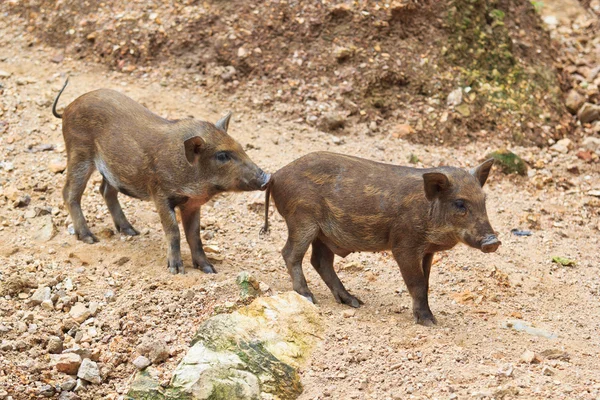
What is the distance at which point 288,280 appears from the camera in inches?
363

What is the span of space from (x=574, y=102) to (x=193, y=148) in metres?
6.89

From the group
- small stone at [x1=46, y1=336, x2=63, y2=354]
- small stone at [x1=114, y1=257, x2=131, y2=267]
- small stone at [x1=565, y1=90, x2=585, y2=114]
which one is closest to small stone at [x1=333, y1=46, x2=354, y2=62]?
small stone at [x1=565, y1=90, x2=585, y2=114]

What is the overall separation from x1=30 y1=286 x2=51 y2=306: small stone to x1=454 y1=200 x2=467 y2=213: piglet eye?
12.1 ft

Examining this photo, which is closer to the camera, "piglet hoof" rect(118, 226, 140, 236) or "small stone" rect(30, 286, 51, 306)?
"small stone" rect(30, 286, 51, 306)

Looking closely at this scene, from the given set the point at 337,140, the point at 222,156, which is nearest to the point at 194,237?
the point at 222,156

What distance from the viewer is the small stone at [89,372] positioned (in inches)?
288

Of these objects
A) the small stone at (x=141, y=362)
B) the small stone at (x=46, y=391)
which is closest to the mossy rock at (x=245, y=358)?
the small stone at (x=141, y=362)

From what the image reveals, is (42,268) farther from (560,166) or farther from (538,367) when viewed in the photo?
(560,166)

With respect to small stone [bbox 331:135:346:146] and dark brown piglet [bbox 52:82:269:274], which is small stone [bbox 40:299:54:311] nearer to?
dark brown piglet [bbox 52:82:269:274]

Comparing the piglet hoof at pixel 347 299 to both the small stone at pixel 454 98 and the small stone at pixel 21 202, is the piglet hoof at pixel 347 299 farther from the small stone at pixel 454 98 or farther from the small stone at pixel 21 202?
the small stone at pixel 454 98

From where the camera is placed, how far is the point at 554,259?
10336mm

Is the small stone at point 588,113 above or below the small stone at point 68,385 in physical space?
below

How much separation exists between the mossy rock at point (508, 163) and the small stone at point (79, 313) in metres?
6.06

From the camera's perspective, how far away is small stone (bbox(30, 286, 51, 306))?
27.5 feet
